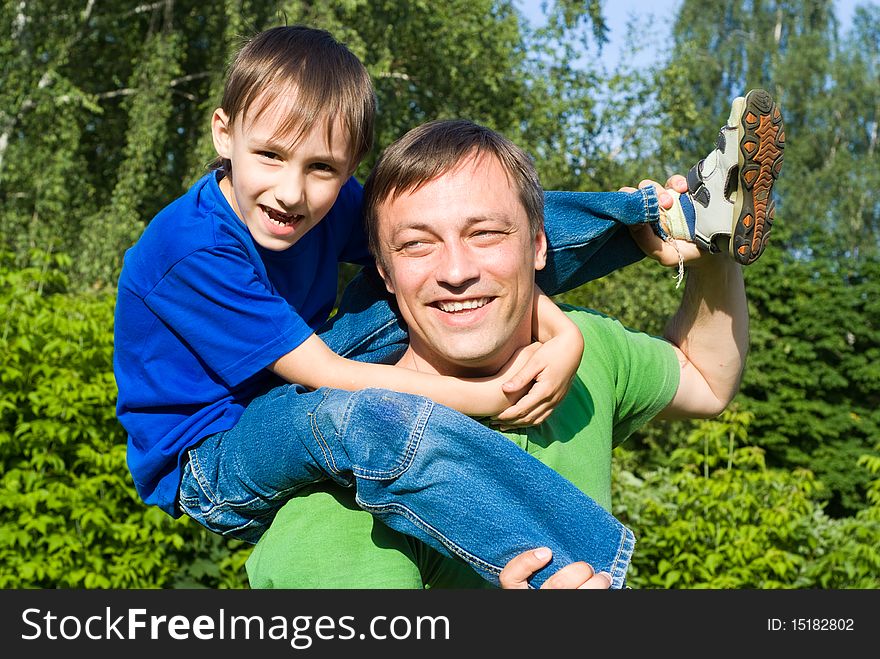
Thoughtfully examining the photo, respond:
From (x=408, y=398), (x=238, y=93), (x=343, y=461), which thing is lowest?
(x=343, y=461)

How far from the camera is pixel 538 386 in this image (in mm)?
1955

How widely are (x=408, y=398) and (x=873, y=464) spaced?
5.03 meters

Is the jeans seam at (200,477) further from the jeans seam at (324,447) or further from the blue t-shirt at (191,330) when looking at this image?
the jeans seam at (324,447)

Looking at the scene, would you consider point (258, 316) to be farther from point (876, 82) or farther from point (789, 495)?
point (876, 82)

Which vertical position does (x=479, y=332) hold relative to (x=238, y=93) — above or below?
below

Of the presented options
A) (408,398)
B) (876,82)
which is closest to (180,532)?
(408,398)

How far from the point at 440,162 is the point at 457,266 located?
0.21 m

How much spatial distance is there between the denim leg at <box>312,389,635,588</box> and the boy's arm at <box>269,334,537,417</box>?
0.78ft

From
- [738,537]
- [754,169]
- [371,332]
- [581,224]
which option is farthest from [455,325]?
[738,537]

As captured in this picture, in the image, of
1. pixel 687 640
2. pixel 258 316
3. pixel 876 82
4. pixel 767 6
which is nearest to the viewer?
pixel 687 640

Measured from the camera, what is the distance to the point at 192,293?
6.81 feet

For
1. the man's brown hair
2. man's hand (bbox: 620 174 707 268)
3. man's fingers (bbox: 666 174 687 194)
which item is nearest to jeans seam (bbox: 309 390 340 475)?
the man's brown hair

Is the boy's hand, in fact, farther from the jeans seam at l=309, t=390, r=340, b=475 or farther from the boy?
the jeans seam at l=309, t=390, r=340, b=475

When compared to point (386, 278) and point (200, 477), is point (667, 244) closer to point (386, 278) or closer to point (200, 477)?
point (386, 278)
